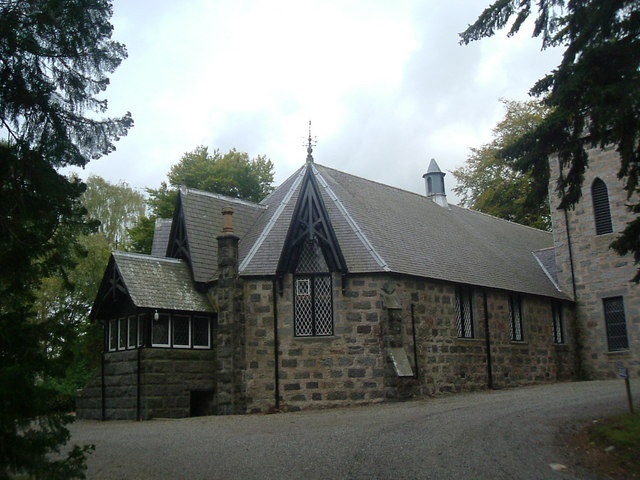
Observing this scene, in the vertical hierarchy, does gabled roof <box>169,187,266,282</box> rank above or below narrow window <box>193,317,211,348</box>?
above

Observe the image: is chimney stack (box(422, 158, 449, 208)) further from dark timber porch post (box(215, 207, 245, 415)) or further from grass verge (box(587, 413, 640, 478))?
grass verge (box(587, 413, 640, 478))

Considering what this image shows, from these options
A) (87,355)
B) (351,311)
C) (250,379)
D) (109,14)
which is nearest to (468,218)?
(351,311)

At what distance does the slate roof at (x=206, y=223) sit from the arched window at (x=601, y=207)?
1445 centimetres

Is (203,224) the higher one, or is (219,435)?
(203,224)

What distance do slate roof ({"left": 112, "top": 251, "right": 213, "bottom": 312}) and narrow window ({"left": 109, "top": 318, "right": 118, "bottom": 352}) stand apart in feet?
7.63

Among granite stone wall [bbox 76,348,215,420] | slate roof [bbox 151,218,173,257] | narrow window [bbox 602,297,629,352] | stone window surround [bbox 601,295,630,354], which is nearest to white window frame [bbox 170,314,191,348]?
granite stone wall [bbox 76,348,215,420]

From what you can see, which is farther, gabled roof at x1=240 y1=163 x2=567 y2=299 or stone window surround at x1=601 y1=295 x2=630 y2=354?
stone window surround at x1=601 y1=295 x2=630 y2=354

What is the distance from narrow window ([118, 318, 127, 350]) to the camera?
74.7 ft

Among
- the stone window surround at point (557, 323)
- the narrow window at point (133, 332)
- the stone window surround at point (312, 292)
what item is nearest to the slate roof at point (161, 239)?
the narrow window at point (133, 332)

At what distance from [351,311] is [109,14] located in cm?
1381

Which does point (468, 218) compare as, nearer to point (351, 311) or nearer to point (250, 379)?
point (351, 311)

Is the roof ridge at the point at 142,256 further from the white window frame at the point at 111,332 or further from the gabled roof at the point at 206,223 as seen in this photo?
the white window frame at the point at 111,332

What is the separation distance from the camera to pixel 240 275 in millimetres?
22109

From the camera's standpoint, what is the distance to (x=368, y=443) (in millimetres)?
12453
